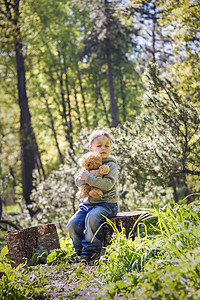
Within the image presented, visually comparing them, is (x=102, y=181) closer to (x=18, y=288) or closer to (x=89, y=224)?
(x=89, y=224)

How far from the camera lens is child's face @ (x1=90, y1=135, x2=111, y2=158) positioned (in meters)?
4.23

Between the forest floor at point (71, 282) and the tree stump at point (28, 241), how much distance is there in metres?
0.51

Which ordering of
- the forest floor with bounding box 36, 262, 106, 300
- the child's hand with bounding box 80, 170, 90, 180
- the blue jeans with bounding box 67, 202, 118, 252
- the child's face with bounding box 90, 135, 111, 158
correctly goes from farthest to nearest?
1. the child's face with bounding box 90, 135, 111, 158
2. the child's hand with bounding box 80, 170, 90, 180
3. the blue jeans with bounding box 67, 202, 118, 252
4. the forest floor with bounding box 36, 262, 106, 300

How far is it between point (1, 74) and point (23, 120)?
217 inches

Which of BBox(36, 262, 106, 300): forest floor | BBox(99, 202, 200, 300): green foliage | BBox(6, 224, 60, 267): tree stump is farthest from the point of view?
BBox(6, 224, 60, 267): tree stump

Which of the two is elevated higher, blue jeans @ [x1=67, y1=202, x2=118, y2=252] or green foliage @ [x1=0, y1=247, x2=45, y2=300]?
blue jeans @ [x1=67, y1=202, x2=118, y2=252]

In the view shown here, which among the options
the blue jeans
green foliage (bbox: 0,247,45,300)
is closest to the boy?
the blue jeans

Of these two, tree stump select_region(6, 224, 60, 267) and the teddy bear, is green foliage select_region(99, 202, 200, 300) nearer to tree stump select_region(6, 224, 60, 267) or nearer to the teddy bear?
the teddy bear

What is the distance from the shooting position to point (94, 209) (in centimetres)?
388

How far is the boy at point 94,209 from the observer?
3.77 m

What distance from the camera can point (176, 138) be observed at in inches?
207

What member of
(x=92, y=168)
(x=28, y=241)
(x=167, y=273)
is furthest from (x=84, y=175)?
(x=167, y=273)

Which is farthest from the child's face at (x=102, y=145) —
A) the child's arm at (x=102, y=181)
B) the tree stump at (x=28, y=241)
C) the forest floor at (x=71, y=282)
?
the forest floor at (x=71, y=282)

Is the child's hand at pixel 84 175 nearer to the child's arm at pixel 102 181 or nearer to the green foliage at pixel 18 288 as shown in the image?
the child's arm at pixel 102 181
